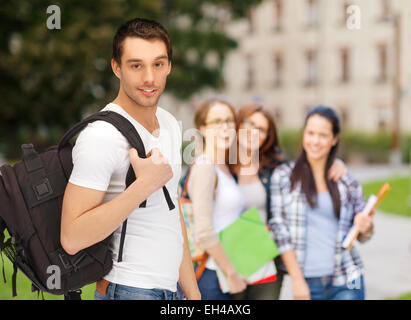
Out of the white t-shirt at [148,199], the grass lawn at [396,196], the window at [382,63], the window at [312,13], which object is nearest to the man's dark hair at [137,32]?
the white t-shirt at [148,199]

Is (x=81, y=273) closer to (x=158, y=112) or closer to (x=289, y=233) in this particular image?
(x=158, y=112)

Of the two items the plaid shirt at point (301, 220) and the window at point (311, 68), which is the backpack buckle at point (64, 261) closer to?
the plaid shirt at point (301, 220)

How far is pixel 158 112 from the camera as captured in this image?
1.88 meters

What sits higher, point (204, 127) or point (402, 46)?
point (402, 46)

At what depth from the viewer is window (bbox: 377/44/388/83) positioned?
119ft

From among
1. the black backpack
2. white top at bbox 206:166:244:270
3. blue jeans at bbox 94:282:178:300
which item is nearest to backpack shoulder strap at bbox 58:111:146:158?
the black backpack

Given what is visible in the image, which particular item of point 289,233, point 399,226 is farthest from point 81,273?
point 399,226

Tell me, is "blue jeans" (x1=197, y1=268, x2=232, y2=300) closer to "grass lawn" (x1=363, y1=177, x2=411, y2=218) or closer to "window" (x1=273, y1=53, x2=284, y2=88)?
"grass lawn" (x1=363, y1=177, x2=411, y2=218)

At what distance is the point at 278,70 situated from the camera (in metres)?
39.9

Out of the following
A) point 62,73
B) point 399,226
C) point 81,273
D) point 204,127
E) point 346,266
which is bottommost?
point 399,226

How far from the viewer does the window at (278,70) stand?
39.7 metres

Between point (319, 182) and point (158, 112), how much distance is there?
169cm

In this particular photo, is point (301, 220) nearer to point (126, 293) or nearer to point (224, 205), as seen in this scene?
point (224, 205)

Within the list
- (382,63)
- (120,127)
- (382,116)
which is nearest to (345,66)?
(382,63)
